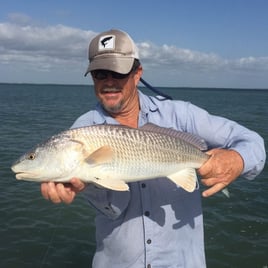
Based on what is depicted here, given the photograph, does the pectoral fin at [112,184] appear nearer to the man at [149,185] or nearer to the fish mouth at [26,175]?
the man at [149,185]

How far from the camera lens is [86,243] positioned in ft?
33.7

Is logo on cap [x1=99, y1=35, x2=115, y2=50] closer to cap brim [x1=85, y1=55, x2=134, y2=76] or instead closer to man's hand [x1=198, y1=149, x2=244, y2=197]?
cap brim [x1=85, y1=55, x2=134, y2=76]

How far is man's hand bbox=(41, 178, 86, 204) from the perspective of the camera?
364 cm

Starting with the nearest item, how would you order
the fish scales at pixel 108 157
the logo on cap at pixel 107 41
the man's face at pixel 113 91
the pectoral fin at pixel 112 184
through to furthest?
the pectoral fin at pixel 112 184, the fish scales at pixel 108 157, the logo on cap at pixel 107 41, the man's face at pixel 113 91

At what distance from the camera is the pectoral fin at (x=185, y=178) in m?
3.81

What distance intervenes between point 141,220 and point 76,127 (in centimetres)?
112

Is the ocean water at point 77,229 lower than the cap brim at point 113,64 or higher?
lower

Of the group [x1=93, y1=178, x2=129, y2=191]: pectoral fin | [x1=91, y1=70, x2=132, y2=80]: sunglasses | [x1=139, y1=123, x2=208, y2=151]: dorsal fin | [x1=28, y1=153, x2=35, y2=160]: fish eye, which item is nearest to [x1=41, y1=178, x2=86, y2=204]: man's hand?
[x1=93, y1=178, x2=129, y2=191]: pectoral fin

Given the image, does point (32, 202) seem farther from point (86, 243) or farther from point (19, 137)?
point (19, 137)

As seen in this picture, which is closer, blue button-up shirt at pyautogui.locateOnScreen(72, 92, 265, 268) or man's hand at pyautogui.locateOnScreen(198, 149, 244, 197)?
man's hand at pyautogui.locateOnScreen(198, 149, 244, 197)

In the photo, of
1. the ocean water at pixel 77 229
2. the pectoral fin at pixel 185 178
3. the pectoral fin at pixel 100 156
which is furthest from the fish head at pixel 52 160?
the ocean water at pixel 77 229

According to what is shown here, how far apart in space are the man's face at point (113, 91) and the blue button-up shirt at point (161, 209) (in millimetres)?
174

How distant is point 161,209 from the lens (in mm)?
3871

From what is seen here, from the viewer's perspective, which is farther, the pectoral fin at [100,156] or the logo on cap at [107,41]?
the logo on cap at [107,41]
